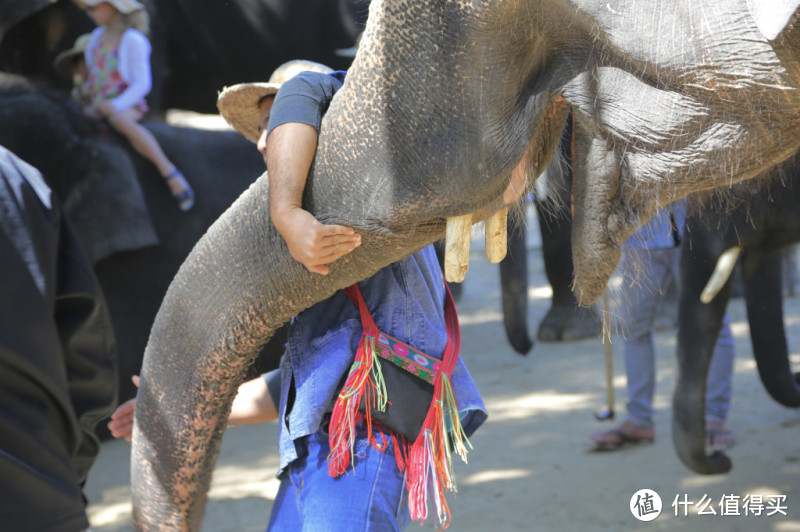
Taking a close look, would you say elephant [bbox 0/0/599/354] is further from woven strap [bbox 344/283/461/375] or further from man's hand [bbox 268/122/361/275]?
man's hand [bbox 268/122/361/275]

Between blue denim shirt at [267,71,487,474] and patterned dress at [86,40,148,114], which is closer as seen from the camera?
blue denim shirt at [267,71,487,474]

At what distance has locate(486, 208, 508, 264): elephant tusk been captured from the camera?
111 centimetres

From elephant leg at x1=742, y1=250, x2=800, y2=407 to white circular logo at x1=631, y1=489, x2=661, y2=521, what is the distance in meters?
0.51

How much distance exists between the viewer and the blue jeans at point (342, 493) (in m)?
1.33

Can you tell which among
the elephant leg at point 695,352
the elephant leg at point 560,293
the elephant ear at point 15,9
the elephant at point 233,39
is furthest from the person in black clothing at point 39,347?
the elephant at point 233,39

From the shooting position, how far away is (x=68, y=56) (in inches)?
184

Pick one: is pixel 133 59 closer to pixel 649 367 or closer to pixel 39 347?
pixel 649 367

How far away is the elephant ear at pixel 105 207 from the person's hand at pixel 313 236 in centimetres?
244

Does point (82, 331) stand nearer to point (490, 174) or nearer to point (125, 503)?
point (490, 174)

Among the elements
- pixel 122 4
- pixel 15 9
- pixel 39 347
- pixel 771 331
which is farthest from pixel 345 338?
pixel 15 9

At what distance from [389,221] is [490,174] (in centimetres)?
14

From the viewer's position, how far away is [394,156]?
102cm

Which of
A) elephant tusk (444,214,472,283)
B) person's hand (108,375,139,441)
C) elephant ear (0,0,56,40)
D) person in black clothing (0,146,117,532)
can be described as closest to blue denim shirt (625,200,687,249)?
elephant tusk (444,214,472,283)

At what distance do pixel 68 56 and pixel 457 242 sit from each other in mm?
4214
